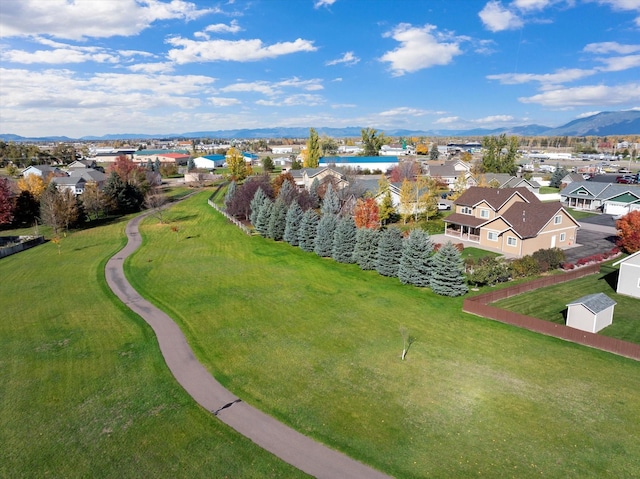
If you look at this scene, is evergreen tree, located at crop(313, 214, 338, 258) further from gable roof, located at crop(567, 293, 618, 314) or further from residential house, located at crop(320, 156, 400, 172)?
residential house, located at crop(320, 156, 400, 172)

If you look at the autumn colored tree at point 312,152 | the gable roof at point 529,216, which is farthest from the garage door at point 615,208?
the autumn colored tree at point 312,152

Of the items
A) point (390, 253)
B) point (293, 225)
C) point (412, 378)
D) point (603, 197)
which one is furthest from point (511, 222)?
point (603, 197)

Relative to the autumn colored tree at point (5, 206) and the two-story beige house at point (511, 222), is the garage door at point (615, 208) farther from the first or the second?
the autumn colored tree at point (5, 206)

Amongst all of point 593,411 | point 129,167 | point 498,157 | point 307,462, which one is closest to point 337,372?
point 307,462

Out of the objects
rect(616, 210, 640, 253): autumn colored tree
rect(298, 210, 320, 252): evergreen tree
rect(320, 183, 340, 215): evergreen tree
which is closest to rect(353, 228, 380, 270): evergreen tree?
rect(298, 210, 320, 252): evergreen tree

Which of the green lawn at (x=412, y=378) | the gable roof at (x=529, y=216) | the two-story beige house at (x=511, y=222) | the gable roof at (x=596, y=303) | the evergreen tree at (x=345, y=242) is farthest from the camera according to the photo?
the two-story beige house at (x=511, y=222)

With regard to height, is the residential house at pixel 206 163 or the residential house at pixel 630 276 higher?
the residential house at pixel 206 163

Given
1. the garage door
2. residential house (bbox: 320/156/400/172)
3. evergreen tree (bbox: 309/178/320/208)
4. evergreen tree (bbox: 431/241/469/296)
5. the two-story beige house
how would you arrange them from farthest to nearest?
residential house (bbox: 320/156/400/172) → evergreen tree (bbox: 309/178/320/208) → the garage door → the two-story beige house → evergreen tree (bbox: 431/241/469/296)
